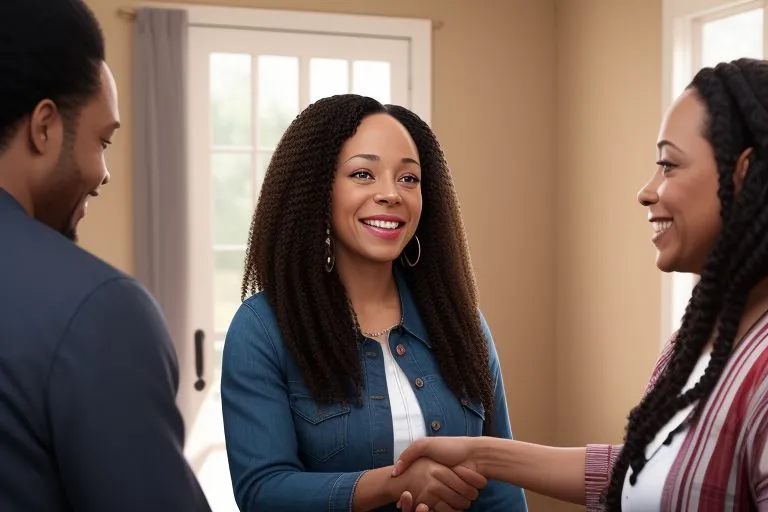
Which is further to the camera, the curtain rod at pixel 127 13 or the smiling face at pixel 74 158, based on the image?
the curtain rod at pixel 127 13

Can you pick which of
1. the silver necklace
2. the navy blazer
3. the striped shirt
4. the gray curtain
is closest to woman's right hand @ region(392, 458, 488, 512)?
the silver necklace

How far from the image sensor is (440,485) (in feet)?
5.38

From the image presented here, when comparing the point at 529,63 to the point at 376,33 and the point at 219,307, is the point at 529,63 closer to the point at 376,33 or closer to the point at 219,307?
the point at 376,33

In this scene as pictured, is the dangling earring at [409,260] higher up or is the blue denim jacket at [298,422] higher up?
the dangling earring at [409,260]

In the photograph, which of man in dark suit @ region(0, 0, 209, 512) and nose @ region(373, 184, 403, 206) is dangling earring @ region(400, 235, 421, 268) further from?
man in dark suit @ region(0, 0, 209, 512)

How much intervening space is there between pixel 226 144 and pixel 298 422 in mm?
2568

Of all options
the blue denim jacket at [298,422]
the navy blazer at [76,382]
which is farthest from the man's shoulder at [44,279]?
the blue denim jacket at [298,422]

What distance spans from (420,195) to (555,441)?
292 centimetres

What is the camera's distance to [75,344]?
83 cm

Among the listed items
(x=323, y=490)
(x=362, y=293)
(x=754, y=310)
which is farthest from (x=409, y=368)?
(x=754, y=310)

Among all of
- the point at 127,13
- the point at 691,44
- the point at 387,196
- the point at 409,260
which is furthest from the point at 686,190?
the point at 127,13

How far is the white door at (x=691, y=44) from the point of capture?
10.7 feet

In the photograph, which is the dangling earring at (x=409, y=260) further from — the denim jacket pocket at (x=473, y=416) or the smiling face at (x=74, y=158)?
the smiling face at (x=74, y=158)

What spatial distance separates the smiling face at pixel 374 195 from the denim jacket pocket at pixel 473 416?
356 millimetres
